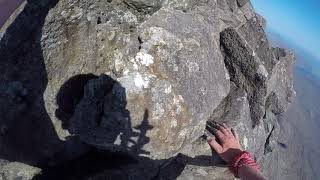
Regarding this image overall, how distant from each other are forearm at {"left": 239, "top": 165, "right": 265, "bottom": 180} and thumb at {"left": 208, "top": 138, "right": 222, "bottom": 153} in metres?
1.66

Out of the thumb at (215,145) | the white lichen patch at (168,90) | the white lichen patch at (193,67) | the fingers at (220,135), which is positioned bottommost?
the thumb at (215,145)

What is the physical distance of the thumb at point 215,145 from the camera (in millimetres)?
12234

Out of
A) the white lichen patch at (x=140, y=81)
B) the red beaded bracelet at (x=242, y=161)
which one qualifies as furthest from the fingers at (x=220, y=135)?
the white lichen patch at (x=140, y=81)

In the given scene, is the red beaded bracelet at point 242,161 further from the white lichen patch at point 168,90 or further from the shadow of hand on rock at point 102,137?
the white lichen patch at point 168,90

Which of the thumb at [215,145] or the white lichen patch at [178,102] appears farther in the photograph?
the thumb at [215,145]

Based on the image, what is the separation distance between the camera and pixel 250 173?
9953 mm

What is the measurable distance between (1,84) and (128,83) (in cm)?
427

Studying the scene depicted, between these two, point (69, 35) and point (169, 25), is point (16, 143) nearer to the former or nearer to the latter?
point (69, 35)

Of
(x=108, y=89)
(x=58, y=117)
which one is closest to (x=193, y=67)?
(x=108, y=89)

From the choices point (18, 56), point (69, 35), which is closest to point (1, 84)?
point (18, 56)

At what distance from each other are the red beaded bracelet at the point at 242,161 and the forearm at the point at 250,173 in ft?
0.60

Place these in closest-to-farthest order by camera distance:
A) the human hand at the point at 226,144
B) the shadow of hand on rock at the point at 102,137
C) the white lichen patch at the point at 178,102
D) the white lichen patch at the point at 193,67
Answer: the shadow of hand on rock at the point at 102,137 → the white lichen patch at the point at 178,102 → the human hand at the point at 226,144 → the white lichen patch at the point at 193,67

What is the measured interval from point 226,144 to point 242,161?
150cm

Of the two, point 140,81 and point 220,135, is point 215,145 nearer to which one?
point 220,135
